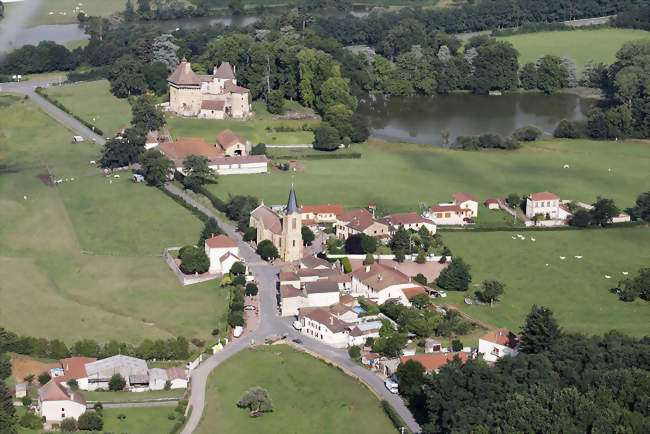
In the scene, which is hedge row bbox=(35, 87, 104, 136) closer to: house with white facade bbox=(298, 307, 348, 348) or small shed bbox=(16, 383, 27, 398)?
house with white facade bbox=(298, 307, 348, 348)

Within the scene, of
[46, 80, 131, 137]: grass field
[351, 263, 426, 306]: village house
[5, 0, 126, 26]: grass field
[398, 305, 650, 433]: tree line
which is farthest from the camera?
[46, 80, 131, 137]: grass field

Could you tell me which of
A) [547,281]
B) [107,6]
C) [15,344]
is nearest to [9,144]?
[107,6]

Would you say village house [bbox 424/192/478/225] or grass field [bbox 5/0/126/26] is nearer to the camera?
grass field [bbox 5/0/126/26]

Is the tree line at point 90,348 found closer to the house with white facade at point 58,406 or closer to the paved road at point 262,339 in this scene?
the paved road at point 262,339

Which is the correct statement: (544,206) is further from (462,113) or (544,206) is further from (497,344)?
(462,113)

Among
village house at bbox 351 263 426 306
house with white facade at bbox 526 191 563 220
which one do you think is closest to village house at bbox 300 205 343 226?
village house at bbox 351 263 426 306

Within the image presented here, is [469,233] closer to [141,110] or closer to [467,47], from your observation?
[141,110]
